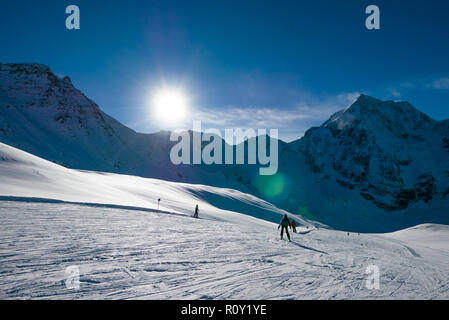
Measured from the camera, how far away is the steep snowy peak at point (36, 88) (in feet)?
381

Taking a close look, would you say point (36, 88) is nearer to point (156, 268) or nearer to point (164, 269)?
point (156, 268)

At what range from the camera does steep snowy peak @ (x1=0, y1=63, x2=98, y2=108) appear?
381ft

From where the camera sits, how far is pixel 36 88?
12650cm

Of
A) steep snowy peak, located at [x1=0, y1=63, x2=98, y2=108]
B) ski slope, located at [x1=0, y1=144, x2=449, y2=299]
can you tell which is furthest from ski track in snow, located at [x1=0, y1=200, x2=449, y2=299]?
steep snowy peak, located at [x1=0, y1=63, x2=98, y2=108]

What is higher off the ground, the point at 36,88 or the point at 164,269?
the point at 36,88

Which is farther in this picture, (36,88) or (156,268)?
(36,88)

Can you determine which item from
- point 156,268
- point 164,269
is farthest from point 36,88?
point 164,269

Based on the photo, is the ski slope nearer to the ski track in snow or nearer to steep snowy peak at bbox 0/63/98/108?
the ski track in snow

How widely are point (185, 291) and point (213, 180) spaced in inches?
6073

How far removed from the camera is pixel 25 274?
17.1 ft

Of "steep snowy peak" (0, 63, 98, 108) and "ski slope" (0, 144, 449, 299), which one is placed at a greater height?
"steep snowy peak" (0, 63, 98, 108)

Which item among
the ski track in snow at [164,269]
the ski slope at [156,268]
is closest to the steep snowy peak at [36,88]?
the ski slope at [156,268]

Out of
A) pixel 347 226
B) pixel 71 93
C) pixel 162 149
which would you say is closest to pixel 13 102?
pixel 71 93

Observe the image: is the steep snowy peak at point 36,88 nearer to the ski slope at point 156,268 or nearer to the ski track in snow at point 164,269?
the ski slope at point 156,268
